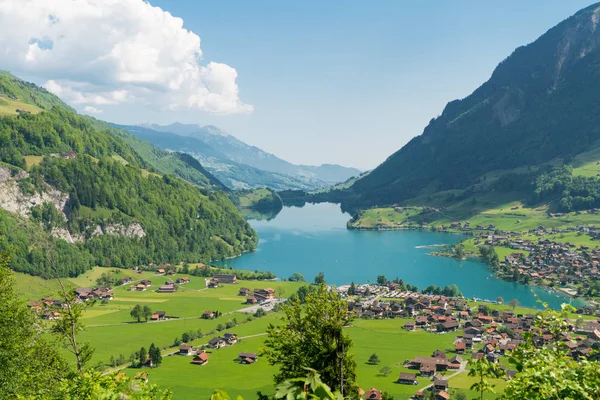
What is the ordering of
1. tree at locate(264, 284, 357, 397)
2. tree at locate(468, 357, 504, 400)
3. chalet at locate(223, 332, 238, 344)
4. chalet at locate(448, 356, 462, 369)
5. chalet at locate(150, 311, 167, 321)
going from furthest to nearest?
chalet at locate(150, 311, 167, 321), chalet at locate(223, 332, 238, 344), chalet at locate(448, 356, 462, 369), tree at locate(264, 284, 357, 397), tree at locate(468, 357, 504, 400)

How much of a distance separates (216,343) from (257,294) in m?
44.9

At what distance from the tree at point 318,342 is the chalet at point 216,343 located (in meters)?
80.5

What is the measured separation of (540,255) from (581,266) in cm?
2090

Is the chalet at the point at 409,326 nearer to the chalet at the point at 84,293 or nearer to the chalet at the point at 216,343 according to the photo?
the chalet at the point at 216,343

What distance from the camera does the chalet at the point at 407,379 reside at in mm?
80438

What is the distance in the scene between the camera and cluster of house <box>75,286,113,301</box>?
147 meters

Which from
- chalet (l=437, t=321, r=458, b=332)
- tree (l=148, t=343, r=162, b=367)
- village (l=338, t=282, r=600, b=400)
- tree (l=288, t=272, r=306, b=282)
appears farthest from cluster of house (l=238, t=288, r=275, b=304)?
chalet (l=437, t=321, r=458, b=332)

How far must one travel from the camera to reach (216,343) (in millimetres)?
105875

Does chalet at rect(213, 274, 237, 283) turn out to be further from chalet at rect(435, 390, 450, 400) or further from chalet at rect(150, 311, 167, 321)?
chalet at rect(435, 390, 450, 400)

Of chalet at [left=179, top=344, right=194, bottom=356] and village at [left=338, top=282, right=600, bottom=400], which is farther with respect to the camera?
chalet at [left=179, top=344, right=194, bottom=356]

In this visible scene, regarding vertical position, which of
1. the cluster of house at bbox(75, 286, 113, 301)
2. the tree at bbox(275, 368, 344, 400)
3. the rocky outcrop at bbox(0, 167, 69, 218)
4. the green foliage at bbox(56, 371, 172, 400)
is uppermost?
the rocky outcrop at bbox(0, 167, 69, 218)

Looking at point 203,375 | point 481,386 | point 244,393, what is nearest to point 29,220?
point 203,375

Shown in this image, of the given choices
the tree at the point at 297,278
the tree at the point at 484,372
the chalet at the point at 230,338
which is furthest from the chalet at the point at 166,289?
the tree at the point at 484,372

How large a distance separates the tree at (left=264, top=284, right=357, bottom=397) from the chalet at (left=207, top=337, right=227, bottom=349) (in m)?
80.5
